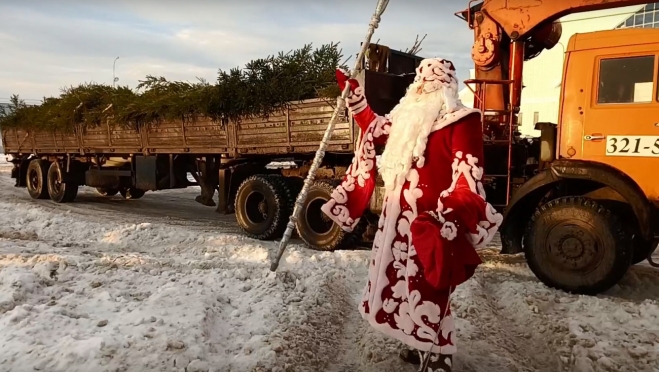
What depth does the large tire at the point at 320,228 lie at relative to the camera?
6570 millimetres

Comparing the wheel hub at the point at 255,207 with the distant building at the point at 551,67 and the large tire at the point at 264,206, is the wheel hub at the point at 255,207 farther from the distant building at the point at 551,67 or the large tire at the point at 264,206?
the distant building at the point at 551,67

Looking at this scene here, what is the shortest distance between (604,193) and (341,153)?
3.02 m

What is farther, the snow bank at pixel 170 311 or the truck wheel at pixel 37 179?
the truck wheel at pixel 37 179

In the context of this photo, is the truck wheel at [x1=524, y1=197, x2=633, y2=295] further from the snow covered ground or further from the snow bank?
the snow bank

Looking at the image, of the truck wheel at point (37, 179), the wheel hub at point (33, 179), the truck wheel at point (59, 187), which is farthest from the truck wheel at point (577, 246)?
the wheel hub at point (33, 179)

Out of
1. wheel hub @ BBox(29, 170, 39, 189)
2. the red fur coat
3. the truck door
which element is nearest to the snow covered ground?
the red fur coat

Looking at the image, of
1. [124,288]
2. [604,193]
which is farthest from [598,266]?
[124,288]

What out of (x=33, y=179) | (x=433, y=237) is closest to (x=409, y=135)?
(x=433, y=237)

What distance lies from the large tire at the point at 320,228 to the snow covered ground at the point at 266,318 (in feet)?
2.40

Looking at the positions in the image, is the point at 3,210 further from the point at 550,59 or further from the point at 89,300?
the point at 550,59

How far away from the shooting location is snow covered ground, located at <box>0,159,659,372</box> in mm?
3240

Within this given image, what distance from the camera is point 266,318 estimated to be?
387cm

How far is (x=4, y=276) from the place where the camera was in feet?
14.0

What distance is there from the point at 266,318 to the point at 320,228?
3089 millimetres
